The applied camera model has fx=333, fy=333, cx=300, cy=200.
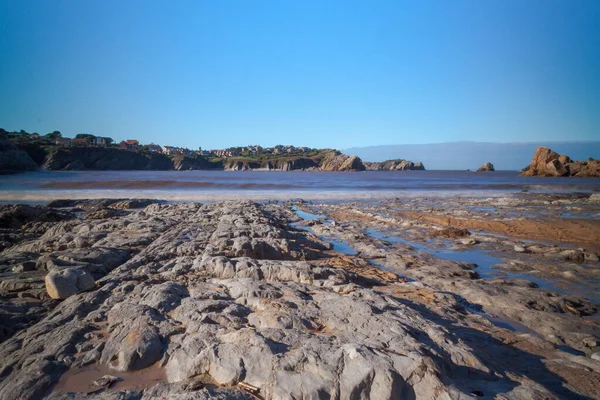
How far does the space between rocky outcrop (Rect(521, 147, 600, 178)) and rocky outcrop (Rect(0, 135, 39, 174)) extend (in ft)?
302

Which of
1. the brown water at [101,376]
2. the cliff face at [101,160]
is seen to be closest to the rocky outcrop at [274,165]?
the cliff face at [101,160]

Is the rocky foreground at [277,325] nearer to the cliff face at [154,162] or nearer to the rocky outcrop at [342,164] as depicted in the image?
the cliff face at [154,162]

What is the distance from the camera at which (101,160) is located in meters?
81.9

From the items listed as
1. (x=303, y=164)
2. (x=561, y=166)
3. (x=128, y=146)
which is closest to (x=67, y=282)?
(x=561, y=166)

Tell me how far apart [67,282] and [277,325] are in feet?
12.0

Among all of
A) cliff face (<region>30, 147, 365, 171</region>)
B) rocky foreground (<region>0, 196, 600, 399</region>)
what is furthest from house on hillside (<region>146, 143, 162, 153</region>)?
rocky foreground (<region>0, 196, 600, 399</region>)

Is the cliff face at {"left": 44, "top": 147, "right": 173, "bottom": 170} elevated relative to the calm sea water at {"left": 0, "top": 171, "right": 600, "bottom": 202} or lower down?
elevated

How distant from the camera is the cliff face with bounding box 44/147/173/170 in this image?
71.2m

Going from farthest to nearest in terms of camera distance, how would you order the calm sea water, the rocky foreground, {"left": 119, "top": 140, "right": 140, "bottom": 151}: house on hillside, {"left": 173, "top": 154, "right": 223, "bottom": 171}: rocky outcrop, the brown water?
{"left": 119, "top": 140, "right": 140, "bottom": 151}: house on hillside → {"left": 173, "top": 154, "right": 223, "bottom": 171}: rocky outcrop → the calm sea water → the brown water → the rocky foreground

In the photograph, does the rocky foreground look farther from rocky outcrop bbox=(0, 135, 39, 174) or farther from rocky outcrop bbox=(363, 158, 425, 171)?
rocky outcrop bbox=(363, 158, 425, 171)

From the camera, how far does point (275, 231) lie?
962cm

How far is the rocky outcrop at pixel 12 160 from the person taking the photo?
174 feet

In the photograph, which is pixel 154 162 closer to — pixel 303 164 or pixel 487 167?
pixel 303 164

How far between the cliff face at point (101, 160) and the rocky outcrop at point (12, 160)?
8.87m
